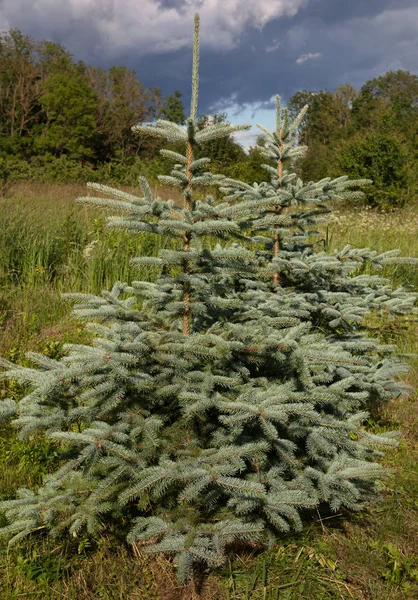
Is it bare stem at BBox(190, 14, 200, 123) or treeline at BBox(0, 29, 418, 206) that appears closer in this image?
bare stem at BBox(190, 14, 200, 123)

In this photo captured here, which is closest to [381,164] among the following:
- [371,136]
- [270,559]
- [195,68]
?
[371,136]

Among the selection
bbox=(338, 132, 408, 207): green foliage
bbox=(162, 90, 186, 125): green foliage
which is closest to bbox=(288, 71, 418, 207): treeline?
bbox=(338, 132, 408, 207): green foliage

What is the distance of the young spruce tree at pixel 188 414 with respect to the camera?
1.87 metres

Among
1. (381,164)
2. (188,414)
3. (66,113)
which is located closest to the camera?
(188,414)

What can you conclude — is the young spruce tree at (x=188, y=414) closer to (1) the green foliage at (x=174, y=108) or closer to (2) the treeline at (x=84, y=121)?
(2) the treeline at (x=84, y=121)

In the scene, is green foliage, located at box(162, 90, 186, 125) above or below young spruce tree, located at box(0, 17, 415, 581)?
above

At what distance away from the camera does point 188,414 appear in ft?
6.41

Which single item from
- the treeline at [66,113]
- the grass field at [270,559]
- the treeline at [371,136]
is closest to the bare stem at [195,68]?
the grass field at [270,559]

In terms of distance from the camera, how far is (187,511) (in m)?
2.00

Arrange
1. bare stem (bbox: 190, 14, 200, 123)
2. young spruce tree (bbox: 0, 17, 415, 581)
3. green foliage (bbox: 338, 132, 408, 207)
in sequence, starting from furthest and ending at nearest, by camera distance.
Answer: green foliage (bbox: 338, 132, 408, 207), bare stem (bbox: 190, 14, 200, 123), young spruce tree (bbox: 0, 17, 415, 581)

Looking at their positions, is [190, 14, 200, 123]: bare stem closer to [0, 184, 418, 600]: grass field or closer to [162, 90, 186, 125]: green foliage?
[0, 184, 418, 600]: grass field

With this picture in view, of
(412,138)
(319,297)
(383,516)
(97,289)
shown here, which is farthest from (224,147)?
(412,138)

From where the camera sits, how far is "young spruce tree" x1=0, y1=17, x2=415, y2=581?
1869 mm

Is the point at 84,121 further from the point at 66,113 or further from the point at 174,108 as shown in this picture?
the point at 174,108
